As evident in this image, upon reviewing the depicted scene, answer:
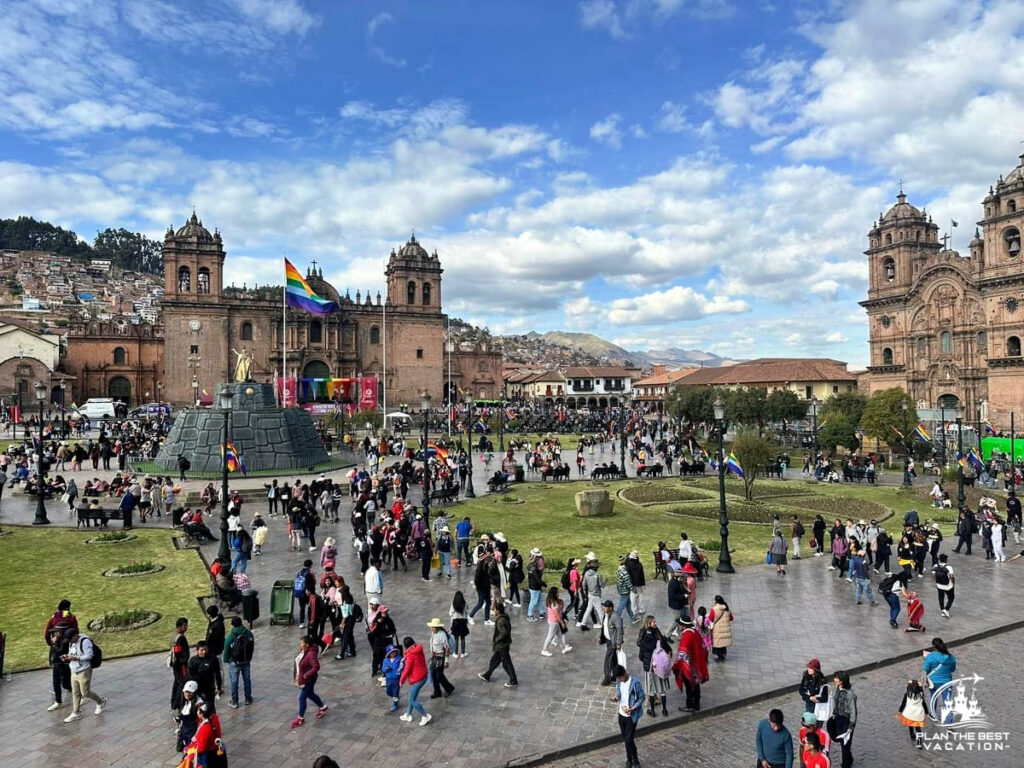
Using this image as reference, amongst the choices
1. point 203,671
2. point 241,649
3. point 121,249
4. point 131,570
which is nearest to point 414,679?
point 241,649

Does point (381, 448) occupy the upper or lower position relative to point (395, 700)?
upper

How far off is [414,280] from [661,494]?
5376cm

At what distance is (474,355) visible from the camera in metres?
79.4

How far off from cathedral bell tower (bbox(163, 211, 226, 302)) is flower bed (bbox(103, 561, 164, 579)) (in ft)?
184

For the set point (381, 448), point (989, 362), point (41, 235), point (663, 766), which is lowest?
point (663, 766)

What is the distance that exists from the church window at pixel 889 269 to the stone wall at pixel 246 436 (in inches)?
2200

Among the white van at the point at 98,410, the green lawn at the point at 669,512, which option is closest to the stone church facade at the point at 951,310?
the green lawn at the point at 669,512

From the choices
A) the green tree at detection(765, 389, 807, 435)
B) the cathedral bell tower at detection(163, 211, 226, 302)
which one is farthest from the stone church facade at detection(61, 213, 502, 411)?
the green tree at detection(765, 389, 807, 435)

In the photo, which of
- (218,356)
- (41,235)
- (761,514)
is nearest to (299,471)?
(761,514)

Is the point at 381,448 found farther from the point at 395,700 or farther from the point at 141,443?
the point at 395,700

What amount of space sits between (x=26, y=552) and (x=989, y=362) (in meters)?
58.8

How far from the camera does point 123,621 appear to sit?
11289 millimetres

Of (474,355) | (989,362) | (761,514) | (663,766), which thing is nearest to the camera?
(663,766)

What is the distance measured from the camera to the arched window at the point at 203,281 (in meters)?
65.2
